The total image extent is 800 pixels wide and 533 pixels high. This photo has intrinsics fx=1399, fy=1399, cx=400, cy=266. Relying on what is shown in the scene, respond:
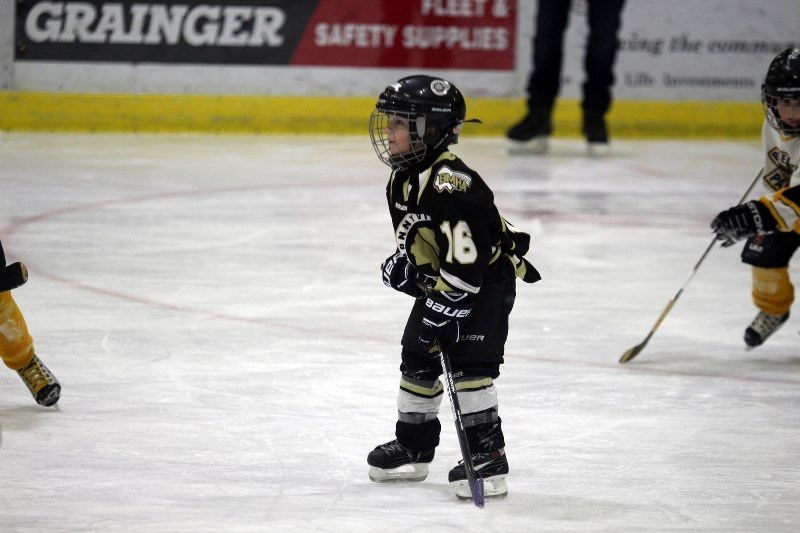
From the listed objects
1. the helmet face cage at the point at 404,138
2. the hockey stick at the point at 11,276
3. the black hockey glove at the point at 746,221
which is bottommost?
the black hockey glove at the point at 746,221

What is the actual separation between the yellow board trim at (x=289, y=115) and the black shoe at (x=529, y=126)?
564 millimetres

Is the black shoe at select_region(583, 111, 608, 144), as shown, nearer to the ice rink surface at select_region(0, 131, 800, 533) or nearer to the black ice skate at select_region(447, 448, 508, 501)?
the ice rink surface at select_region(0, 131, 800, 533)

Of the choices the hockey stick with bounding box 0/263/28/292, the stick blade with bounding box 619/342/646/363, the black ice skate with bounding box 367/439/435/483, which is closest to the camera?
the black ice skate with bounding box 367/439/435/483

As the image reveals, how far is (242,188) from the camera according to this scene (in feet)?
25.1

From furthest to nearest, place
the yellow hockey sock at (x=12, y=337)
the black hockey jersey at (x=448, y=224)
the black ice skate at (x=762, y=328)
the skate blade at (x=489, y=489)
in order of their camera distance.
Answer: the black ice skate at (x=762, y=328)
the yellow hockey sock at (x=12, y=337)
the skate blade at (x=489, y=489)
the black hockey jersey at (x=448, y=224)

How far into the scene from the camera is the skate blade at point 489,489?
3.00 meters

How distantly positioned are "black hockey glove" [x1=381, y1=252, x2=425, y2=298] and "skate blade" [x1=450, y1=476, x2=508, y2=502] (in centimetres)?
43

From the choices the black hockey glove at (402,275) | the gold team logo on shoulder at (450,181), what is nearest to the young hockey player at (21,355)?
the black hockey glove at (402,275)

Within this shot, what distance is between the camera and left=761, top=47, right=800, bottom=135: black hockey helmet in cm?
405

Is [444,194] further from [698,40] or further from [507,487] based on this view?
[698,40]

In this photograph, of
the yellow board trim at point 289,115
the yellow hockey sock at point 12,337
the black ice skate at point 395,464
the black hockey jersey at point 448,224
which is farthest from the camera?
the yellow board trim at point 289,115

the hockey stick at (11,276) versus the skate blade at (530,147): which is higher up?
the hockey stick at (11,276)

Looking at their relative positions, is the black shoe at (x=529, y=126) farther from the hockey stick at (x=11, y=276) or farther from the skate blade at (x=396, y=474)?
the skate blade at (x=396, y=474)

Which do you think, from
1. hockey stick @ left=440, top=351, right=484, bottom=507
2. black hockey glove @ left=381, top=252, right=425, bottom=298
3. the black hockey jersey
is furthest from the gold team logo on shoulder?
hockey stick @ left=440, top=351, right=484, bottom=507
